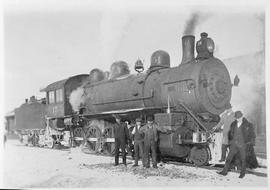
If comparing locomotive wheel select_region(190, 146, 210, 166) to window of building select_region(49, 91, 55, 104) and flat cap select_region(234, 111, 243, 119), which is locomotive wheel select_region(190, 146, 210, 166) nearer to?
flat cap select_region(234, 111, 243, 119)

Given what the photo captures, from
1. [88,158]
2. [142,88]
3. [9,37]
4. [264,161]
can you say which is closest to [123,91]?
[142,88]

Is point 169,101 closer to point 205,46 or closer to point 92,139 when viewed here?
point 205,46

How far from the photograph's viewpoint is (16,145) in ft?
30.2

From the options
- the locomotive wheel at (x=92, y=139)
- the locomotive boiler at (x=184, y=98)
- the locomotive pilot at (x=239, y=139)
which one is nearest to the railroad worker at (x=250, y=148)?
the locomotive pilot at (x=239, y=139)

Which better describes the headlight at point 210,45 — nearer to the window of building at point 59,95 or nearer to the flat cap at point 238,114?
the flat cap at point 238,114

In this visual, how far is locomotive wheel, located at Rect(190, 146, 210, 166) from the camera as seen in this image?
7.01 m

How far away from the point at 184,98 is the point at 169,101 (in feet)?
1.26

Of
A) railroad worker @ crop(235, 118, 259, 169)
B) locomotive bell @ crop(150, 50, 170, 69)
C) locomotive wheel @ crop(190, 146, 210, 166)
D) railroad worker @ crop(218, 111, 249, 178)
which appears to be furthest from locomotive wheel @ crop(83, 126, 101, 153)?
railroad worker @ crop(235, 118, 259, 169)

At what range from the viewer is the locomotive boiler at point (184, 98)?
23.5ft

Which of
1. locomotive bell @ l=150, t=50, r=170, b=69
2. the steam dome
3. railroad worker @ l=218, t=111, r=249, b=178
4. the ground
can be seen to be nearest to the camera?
the ground

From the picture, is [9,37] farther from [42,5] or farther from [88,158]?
[88,158]

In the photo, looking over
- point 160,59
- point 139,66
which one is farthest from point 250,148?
point 139,66

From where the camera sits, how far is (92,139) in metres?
9.75

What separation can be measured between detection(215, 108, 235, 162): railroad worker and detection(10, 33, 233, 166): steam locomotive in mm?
120
